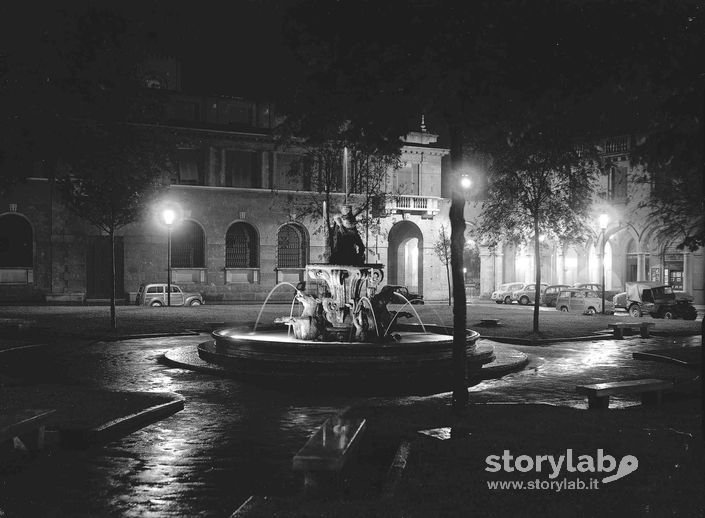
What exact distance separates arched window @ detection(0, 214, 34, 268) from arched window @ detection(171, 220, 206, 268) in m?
7.77

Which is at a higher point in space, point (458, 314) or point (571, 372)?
point (458, 314)

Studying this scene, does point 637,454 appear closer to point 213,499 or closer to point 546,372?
point 213,499

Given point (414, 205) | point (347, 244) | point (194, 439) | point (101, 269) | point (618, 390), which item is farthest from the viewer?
point (414, 205)

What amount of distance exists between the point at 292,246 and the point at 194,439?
1537 inches

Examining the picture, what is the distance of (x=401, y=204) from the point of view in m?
48.9

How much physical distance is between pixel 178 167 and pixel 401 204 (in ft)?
47.5

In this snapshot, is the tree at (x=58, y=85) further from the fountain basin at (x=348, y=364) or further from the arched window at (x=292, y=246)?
the arched window at (x=292, y=246)

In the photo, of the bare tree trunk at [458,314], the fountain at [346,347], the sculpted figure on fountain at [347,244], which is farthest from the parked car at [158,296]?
the bare tree trunk at [458,314]

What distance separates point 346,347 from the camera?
43.7ft

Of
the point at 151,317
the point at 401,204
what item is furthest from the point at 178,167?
the point at 151,317

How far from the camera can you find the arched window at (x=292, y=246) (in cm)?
4678

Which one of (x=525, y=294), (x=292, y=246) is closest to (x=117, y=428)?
(x=292, y=246)

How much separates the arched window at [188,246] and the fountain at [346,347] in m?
A: 26.0

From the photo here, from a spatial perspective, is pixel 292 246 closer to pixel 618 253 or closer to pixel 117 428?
pixel 618 253
